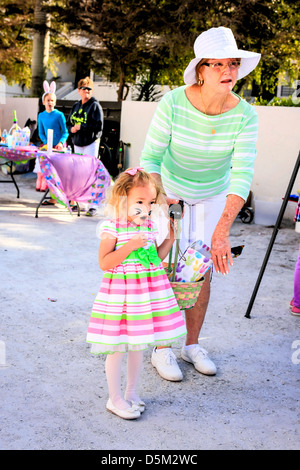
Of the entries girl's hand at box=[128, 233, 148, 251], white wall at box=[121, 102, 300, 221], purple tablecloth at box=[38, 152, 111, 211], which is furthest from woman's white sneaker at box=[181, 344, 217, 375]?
white wall at box=[121, 102, 300, 221]

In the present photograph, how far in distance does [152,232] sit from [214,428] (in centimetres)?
95

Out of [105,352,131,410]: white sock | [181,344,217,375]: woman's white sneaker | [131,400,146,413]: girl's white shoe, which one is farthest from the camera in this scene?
[181,344,217,375]: woman's white sneaker

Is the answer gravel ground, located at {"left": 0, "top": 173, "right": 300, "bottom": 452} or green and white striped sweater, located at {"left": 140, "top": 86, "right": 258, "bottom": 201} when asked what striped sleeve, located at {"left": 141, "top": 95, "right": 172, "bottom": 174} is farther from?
gravel ground, located at {"left": 0, "top": 173, "right": 300, "bottom": 452}

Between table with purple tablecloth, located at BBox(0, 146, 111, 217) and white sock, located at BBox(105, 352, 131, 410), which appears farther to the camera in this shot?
table with purple tablecloth, located at BBox(0, 146, 111, 217)

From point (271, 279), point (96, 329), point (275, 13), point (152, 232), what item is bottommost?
point (271, 279)

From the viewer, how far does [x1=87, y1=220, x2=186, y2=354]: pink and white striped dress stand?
2.49m

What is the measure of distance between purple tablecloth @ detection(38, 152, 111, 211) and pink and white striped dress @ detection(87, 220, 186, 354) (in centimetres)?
490

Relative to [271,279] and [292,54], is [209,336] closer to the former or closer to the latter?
[271,279]

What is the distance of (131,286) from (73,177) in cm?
520

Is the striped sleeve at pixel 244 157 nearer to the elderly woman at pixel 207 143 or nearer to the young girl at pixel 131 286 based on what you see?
the elderly woman at pixel 207 143

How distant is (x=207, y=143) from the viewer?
2934 millimetres

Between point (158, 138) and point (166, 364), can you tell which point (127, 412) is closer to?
point (166, 364)

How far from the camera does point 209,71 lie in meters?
→ 2.84
